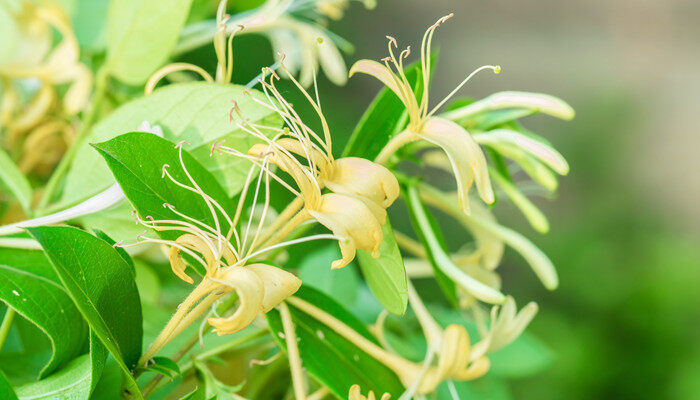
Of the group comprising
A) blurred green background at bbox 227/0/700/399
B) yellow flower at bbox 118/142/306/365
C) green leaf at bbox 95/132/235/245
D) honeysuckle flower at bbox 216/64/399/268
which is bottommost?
blurred green background at bbox 227/0/700/399

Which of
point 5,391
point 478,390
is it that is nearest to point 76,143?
point 5,391

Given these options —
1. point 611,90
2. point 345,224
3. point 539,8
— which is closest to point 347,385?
point 345,224

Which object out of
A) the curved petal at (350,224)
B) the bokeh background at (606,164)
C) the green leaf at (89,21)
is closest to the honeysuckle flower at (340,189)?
the curved petal at (350,224)

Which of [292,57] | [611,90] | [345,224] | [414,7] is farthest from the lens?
[414,7]

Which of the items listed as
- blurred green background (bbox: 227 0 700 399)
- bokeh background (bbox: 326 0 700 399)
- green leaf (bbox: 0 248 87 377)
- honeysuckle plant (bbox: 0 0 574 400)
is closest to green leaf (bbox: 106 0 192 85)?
honeysuckle plant (bbox: 0 0 574 400)

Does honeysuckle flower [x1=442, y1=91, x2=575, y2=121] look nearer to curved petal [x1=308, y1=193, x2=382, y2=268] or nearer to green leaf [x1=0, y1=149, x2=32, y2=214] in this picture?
curved petal [x1=308, y1=193, x2=382, y2=268]

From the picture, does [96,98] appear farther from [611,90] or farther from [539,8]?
[539,8]
